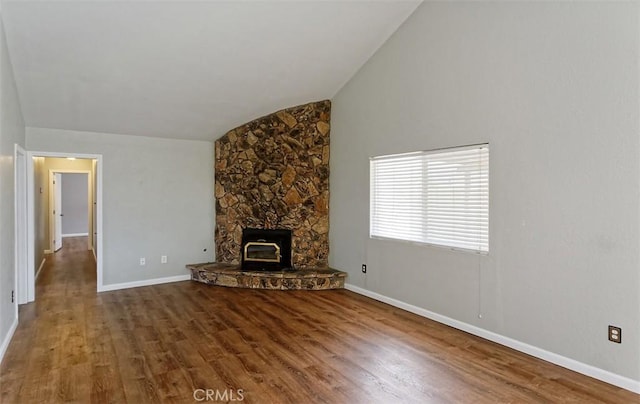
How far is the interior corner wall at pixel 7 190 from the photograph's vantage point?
3137mm

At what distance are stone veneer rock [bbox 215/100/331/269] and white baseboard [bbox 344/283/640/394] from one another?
166 centimetres

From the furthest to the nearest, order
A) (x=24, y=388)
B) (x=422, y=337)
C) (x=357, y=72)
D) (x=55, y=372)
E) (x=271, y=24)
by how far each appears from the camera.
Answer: (x=357, y=72) < (x=271, y=24) < (x=422, y=337) < (x=55, y=372) < (x=24, y=388)

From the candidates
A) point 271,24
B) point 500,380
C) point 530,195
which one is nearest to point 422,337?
point 500,380

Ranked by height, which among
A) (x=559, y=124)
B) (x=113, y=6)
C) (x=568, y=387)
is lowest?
(x=568, y=387)

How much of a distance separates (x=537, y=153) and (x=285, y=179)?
3.51 metres

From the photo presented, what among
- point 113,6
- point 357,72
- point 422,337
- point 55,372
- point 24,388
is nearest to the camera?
point 24,388

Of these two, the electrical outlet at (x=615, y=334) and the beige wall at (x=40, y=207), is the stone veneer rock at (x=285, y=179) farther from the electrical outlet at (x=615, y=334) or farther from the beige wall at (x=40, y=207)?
the electrical outlet at (x=615, y=334)

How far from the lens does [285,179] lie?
568 cm

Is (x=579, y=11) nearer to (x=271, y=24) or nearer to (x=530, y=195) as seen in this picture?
(x=530, y=195)

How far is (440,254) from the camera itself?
3932 mm

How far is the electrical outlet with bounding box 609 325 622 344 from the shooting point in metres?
2.62

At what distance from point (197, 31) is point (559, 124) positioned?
333 centimetres

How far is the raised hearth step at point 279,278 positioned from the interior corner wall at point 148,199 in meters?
0.72

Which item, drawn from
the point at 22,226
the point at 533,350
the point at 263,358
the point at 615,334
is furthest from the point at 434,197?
the point at 22,226
